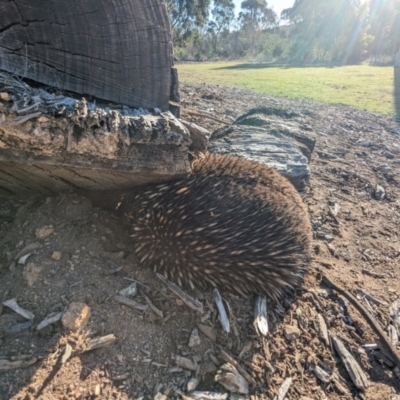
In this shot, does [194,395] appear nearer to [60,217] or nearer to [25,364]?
[25,364]

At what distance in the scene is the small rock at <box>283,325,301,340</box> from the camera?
7.87ft

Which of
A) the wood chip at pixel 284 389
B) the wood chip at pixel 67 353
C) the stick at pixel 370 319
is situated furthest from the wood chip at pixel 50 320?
the stick at pixel 370 319

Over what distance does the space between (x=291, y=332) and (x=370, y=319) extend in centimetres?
62

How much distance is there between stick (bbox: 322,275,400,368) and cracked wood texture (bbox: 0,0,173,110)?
6.35ft

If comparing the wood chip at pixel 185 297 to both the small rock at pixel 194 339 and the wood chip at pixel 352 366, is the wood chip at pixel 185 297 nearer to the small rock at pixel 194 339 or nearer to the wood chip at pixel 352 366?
the small rock at pixel 194 339

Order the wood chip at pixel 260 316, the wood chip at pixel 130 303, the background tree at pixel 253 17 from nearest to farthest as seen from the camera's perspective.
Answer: the wood chip at pixel 130 303 → the wood chip at pixel 260 316 → the background tree at pixel 253 17

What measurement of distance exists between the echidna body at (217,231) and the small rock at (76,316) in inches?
19.6

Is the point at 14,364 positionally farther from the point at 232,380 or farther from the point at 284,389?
the point at 284,389

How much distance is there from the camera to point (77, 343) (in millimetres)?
1955

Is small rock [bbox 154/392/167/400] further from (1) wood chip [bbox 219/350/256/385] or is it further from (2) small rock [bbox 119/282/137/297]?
(2) small rock [bbox 119/282/137/297]

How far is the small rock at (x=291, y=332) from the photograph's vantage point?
94.4 inches

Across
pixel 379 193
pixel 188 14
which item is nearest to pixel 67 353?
pixel 379 193

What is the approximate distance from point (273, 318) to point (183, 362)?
0.73 m

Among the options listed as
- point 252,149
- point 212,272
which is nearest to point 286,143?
point 252,149
